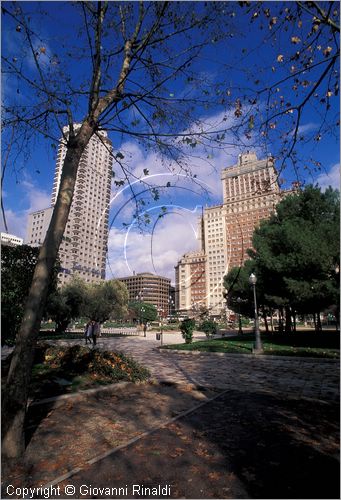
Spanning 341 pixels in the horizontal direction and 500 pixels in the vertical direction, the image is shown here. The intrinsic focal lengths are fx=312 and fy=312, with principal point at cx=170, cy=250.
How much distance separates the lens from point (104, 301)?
127 ft

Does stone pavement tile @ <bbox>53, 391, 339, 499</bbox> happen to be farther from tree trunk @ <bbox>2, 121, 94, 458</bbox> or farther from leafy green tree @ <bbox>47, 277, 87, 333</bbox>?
leafy green tree @ <bbox>47, 277, 87, 333</bbox>

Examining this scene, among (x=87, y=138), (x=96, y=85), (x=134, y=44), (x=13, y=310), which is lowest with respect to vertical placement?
(x=13, y=310)

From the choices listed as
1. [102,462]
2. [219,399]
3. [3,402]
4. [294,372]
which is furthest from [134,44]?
[294,372]

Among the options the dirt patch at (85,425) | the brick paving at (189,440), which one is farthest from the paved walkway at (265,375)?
the dirt patch at (85,425)

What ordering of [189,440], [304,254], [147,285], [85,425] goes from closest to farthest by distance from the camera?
1. [189,440]
2. [85,425]
3. [304,254]
4. [147,285]

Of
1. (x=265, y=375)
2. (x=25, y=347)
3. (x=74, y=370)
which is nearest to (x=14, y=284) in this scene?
(x=74, y=370)

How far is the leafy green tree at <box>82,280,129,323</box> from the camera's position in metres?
37.2

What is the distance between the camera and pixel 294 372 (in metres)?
12.0

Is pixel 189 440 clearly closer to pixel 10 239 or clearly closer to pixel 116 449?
pixel 116 449

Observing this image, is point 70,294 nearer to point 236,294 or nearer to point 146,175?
point 236,294

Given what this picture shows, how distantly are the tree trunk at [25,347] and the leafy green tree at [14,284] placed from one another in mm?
6806

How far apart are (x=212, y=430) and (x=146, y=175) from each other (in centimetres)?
535

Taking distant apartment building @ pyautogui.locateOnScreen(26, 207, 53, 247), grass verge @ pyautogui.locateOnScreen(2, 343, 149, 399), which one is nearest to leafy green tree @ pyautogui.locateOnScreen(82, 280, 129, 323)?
distant apartment building @ pyautogui.locateOnScreen(26, 207, 53, 247)

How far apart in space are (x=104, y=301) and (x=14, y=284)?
2522 centimetres
